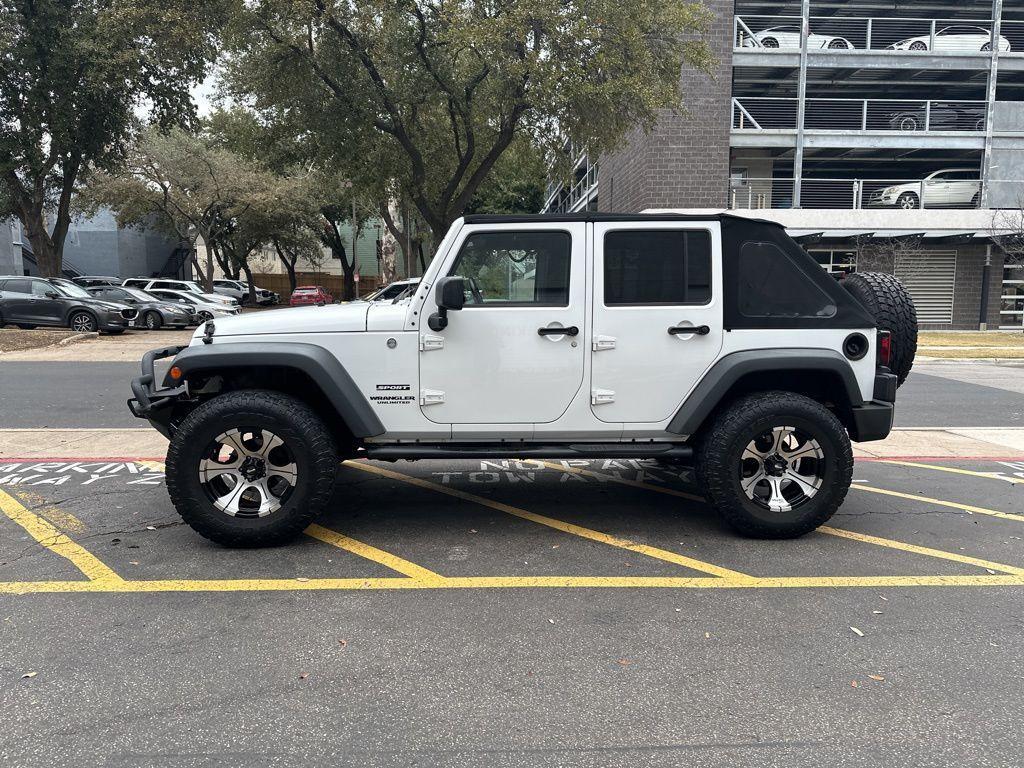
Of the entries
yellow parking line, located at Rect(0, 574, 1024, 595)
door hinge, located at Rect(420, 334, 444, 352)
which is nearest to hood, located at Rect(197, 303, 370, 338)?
door hinge, located at Rect(420, 334, 444, 352)

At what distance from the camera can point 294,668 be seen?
318cm

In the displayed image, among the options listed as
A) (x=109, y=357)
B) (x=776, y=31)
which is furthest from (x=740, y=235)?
(x=776, y=31)

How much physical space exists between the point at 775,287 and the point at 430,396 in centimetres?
221

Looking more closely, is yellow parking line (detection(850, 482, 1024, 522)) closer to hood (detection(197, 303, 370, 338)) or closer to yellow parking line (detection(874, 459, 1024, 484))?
yellow parking line (detection(874, 459, 1024, 484))

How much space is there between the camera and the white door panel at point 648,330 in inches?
180

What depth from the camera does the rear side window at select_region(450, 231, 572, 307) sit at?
180 inches

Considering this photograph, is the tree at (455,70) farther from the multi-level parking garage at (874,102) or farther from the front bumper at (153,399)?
the front bumper at (153,399)

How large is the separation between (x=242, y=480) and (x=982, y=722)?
12.3ft

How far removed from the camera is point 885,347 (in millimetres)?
4805

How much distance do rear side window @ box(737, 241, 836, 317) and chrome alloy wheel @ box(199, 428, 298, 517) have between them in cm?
292

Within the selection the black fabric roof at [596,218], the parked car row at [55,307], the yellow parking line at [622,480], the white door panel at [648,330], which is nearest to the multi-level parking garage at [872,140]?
the parked car row at [55,307]

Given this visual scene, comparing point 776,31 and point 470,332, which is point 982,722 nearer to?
point 470,332

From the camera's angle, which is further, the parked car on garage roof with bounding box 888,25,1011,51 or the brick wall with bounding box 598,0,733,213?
the parked car on garage roof with bounding box 888,25,1011,51

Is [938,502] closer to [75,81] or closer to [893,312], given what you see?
[893,312]
